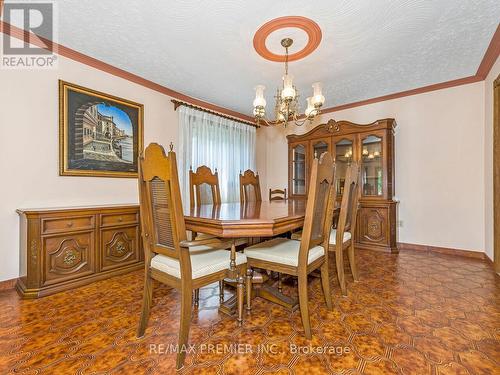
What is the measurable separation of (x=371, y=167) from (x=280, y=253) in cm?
270

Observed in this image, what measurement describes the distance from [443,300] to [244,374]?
1.77 m

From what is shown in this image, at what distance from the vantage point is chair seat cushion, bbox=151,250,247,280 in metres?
1.39

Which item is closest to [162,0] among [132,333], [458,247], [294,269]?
[294,269]

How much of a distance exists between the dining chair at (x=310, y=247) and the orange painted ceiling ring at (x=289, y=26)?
124cm

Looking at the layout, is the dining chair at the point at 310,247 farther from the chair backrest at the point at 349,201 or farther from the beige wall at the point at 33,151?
the beige wall at the point at 33,151

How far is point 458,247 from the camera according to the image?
129 inches

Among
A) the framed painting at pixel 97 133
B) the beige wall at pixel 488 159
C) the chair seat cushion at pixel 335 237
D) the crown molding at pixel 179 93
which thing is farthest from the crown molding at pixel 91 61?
the beige wall at pixel 488 159

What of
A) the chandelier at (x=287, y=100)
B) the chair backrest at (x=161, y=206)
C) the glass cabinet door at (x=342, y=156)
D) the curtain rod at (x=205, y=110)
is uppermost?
the curtain rod at (x=205, y=110)

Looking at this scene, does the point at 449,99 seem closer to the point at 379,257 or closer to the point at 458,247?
the point at 458,247

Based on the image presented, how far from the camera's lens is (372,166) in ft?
12.1

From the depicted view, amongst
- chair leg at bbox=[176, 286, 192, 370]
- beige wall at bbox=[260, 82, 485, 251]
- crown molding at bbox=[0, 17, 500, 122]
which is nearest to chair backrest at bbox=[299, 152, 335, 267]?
chair leg at bbox=[176, 286, 192, 370]

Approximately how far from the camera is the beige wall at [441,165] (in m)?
3.15

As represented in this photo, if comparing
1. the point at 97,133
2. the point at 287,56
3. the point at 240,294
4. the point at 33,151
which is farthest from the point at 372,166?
the point at 33,151

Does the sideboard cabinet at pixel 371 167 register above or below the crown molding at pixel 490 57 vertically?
below
